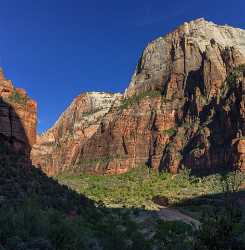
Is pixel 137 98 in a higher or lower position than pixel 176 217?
higher

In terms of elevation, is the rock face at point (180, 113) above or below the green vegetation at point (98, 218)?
above

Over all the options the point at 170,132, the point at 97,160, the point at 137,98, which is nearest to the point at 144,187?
the point at 170,132

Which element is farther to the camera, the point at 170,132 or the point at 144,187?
the point at 170,132

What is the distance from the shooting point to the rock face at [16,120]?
182 ft

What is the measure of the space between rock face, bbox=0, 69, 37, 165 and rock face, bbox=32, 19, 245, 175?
69.5 meters

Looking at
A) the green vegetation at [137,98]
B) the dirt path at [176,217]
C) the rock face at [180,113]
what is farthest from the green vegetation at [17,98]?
the green vegetation at [137,98]

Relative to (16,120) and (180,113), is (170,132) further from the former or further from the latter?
(16,120)

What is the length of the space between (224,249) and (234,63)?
441 feet

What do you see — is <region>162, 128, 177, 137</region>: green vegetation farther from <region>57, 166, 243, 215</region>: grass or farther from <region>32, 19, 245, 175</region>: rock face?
<region>57, 166, 243, 215</region>: grass

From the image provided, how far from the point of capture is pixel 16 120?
5731cm

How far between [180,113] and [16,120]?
358 feet

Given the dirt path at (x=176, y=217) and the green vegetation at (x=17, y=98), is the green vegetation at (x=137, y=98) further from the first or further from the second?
the green vegetation at (x=17, y=98)

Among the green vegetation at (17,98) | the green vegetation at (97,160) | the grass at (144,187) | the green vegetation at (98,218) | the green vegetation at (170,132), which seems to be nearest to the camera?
the green vegetation at (98,218)

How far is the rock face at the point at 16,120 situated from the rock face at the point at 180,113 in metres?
69.5
